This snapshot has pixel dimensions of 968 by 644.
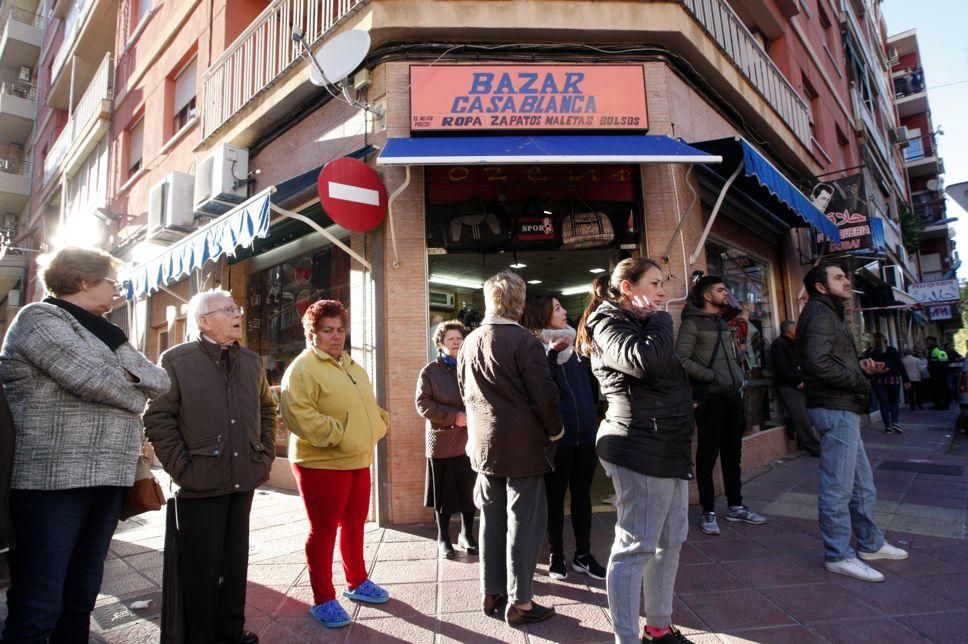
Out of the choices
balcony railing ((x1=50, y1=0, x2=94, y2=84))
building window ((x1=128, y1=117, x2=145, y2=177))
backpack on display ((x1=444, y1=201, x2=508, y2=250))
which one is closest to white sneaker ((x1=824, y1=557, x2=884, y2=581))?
backpack on display ((x1=444, y1=201, x2=508, y2=250))

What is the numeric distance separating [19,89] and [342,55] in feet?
75.2

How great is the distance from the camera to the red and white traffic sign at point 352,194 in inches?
197

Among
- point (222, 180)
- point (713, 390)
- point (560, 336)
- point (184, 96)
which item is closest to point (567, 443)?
point (560, 336)

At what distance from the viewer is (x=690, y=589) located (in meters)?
3.35

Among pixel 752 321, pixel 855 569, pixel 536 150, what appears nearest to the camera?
pixel 855 569

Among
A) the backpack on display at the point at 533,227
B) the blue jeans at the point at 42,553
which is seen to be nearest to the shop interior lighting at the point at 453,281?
the backpack on display at the point at 533,227

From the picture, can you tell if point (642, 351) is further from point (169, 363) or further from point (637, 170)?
point (637, 170)

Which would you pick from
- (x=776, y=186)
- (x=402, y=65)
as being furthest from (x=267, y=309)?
(x=776, y=186)

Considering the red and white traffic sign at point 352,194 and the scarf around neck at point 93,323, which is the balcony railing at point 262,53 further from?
the scarf around neck at point 93,323

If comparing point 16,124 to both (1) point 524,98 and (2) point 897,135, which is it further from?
(2) point 897,135

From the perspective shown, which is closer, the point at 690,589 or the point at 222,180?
the point at 690,589

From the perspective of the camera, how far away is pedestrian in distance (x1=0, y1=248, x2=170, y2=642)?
2154 mm

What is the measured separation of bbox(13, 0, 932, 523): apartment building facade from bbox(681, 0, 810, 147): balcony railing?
0.06 m

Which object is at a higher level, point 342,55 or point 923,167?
point 923,167
